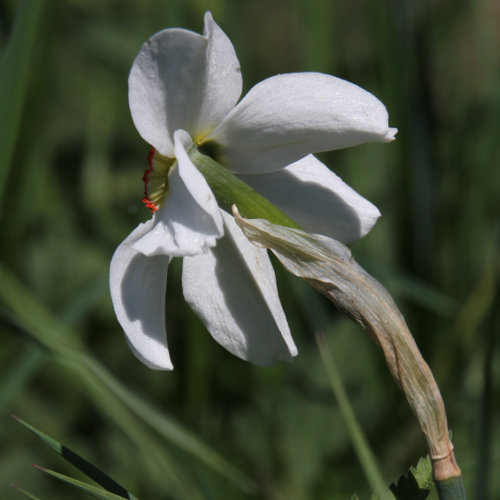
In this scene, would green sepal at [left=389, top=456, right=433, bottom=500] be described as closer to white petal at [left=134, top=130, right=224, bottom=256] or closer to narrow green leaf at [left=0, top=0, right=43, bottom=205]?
white petal at [left=134, top=130, right=224, bottom=256]

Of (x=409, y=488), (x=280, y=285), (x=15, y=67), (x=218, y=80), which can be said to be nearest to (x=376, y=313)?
(x=409, y=488)

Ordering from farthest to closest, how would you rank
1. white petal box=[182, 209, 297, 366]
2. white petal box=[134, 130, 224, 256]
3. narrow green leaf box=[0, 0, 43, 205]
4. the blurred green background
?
the blurred green background
narrow green leaf box=[0, 0, 43, 205]
white petal box=[182, 209, 297, 366]
white petal box=[134, 130, 224, 256]

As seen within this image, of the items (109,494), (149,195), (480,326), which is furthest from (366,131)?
(480,326)

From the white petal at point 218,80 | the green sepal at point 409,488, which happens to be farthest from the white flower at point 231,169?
the green sepal at point 409,488

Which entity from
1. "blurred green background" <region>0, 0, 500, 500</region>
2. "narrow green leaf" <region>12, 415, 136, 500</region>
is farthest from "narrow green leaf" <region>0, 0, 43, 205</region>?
"narrow green leaf" <region>12, 415, 136, 500</region>

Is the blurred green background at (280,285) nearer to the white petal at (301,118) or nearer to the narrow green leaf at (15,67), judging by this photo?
the narrow green leaf at (15,67)

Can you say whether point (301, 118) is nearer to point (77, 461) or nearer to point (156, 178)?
point (156, 178)

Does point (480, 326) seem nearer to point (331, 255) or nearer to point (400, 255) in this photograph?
point (400, 255)
